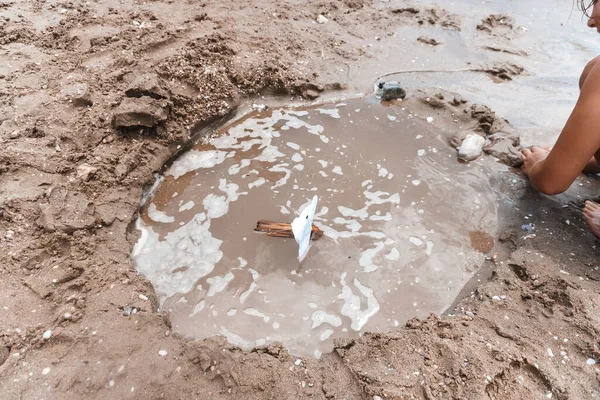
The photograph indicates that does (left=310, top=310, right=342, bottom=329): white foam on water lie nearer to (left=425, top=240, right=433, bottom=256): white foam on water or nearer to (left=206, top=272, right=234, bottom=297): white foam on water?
(left=206, top=272, right=234, bottom=297): white foam on water

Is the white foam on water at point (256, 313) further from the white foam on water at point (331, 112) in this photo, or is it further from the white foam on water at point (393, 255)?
the white foam on water at point (331, 112)

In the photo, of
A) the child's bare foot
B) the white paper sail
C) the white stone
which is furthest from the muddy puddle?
the child's bare foot

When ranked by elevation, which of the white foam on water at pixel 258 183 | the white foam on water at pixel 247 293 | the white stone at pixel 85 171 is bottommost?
the white foam on water at pixel 247 293

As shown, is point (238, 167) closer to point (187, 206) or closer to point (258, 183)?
point (258, 183)

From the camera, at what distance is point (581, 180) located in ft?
9.72

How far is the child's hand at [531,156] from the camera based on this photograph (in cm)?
287

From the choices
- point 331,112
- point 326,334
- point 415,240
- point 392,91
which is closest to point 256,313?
point 326,334

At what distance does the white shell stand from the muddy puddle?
0.09m

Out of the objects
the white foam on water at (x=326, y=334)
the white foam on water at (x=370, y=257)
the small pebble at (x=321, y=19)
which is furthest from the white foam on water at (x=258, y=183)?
the small pebble at (x=321, y=19)

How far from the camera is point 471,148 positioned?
10.4ft

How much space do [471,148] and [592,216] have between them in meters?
0.98

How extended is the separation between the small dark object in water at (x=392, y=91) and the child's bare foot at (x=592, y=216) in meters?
1.77

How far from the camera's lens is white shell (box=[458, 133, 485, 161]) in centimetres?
316

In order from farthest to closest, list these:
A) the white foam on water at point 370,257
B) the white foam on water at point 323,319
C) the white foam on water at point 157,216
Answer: the white foam on water at point 157,216, the white foam on water at point 370,257, the white foam on water at point 323,319
